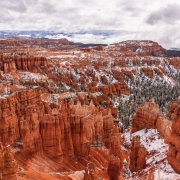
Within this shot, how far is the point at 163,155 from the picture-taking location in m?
33.5

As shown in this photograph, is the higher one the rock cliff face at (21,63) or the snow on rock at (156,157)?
the rock cliff face at (21,63)

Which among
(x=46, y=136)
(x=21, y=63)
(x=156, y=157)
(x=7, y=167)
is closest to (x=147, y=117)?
(x=156, y=157)

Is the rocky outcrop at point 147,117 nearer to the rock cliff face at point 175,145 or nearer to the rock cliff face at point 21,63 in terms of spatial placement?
the rock cliff face at point 175,145

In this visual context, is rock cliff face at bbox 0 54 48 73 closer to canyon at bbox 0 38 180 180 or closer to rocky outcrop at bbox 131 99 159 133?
canyon at bbox 0 38 180 180

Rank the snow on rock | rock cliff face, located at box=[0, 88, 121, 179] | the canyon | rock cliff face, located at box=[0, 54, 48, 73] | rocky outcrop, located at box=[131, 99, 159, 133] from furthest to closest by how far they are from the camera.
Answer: rock cliff face, located at box=[0, 54, 48, 73] < rocky outcrop, located at box=[131, 99, 159, 133] < rock cliff face, located at box=[0, 88, 121, 179] < the snow on rock < the canyon

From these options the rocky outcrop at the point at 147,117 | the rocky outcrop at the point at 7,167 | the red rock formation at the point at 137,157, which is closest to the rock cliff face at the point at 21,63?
the rocky outcrop at the point at 147,117

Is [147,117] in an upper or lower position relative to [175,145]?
lower

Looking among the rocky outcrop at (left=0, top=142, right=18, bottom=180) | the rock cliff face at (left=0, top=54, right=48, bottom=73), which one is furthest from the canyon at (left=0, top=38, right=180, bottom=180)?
the rock cliff face at (left=0, top=54, right=48, bottom=73)

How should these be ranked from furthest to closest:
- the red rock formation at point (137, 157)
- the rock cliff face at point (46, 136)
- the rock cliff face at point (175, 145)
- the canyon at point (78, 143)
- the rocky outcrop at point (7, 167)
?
1. the red rock formation at point (137, 157)
2. the rock cliff face at point (46, 136)
3. the rock cliff face at point (175, 145)
4. the canyon at point (78, 143)
5. the rocky outcrop at point (7, 167)

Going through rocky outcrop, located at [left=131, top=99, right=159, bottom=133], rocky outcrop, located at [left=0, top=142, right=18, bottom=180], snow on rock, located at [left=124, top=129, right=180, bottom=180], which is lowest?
snow on rock, located at [left=124, top=129, right=180, bottom=180]

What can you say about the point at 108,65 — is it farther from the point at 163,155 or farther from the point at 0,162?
the point at 0,162

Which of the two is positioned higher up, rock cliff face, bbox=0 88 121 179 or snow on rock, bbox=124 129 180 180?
rock cliff face, bbox=0 88 121 179

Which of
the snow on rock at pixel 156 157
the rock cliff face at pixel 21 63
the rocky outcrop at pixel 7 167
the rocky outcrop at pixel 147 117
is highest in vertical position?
the rock cliff face at pixel 21 63

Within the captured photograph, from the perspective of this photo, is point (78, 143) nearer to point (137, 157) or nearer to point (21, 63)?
point (137, 157)
